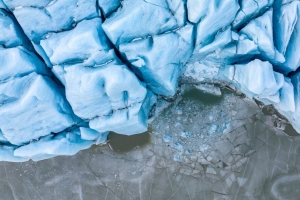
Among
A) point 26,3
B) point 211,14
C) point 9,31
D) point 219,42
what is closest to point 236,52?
point 219,42

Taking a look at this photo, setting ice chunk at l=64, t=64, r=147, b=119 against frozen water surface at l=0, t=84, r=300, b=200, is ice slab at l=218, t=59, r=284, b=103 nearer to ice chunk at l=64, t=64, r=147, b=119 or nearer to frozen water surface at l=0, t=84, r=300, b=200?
frozen water surface at l=0, t=84, r=300, b=200

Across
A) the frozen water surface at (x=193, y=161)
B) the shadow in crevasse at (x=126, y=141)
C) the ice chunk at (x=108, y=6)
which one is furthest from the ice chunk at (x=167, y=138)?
the ice chunk at (x=108, y=6)

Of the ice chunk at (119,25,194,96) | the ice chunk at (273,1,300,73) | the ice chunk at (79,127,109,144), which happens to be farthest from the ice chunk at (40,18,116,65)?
the ice chunk at (273,1,300,73)

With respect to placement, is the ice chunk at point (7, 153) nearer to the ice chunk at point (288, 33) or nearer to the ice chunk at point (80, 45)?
the ice chunk at point (80, 45)

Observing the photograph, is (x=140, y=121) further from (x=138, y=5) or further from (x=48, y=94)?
(x=138, y=5)

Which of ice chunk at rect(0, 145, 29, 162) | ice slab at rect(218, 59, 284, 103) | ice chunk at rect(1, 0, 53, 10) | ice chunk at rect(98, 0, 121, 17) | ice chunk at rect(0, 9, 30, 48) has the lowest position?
ice chunk at rect(0, 145, 29, 162)

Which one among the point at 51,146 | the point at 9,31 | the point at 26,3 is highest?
the point at 26,3

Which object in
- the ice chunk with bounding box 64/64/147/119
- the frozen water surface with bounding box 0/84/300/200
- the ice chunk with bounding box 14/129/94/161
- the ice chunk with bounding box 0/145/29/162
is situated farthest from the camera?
the frozen water surface with bounding box 0/84/300/200

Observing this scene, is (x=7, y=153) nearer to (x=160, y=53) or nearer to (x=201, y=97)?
(x=160, y=53)
